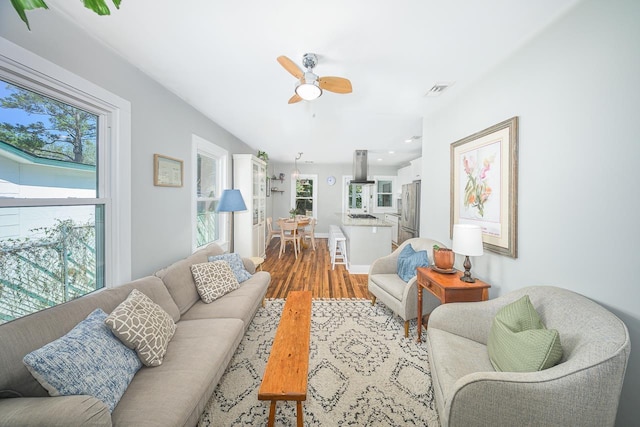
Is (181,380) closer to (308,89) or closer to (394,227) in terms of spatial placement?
(308,89)

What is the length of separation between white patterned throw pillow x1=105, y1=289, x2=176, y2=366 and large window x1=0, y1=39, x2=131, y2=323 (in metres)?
0.50

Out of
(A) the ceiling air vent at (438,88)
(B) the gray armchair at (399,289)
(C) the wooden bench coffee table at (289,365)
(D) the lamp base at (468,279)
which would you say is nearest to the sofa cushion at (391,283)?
(B) the gray armchair at (399,289)

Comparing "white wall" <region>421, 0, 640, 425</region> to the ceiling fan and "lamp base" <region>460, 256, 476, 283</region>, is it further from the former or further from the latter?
the ceiling fan

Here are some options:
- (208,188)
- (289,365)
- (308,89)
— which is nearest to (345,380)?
(289,365)

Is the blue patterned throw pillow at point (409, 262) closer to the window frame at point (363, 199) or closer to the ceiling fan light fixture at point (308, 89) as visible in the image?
the ceiling fan light fixture at point (308, 89)

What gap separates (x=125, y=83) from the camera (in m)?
1.89

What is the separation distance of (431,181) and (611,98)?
179cm

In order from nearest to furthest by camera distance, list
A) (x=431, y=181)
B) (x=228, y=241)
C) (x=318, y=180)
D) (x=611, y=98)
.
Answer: (x=611, y=98) → (x=431, y=181) → (x=228, y=241) → (x=318, y=180)

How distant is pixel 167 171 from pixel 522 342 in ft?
10.4

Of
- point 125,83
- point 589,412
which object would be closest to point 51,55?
point 125,83

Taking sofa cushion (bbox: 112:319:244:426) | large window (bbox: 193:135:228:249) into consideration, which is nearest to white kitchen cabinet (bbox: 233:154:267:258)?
large window (bbox: 193:135:228:249)

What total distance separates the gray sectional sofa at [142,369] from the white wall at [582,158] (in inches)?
88.5

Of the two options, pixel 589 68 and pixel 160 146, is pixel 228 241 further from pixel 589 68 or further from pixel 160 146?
pixel 589 68

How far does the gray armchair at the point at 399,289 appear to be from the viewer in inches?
86.7
